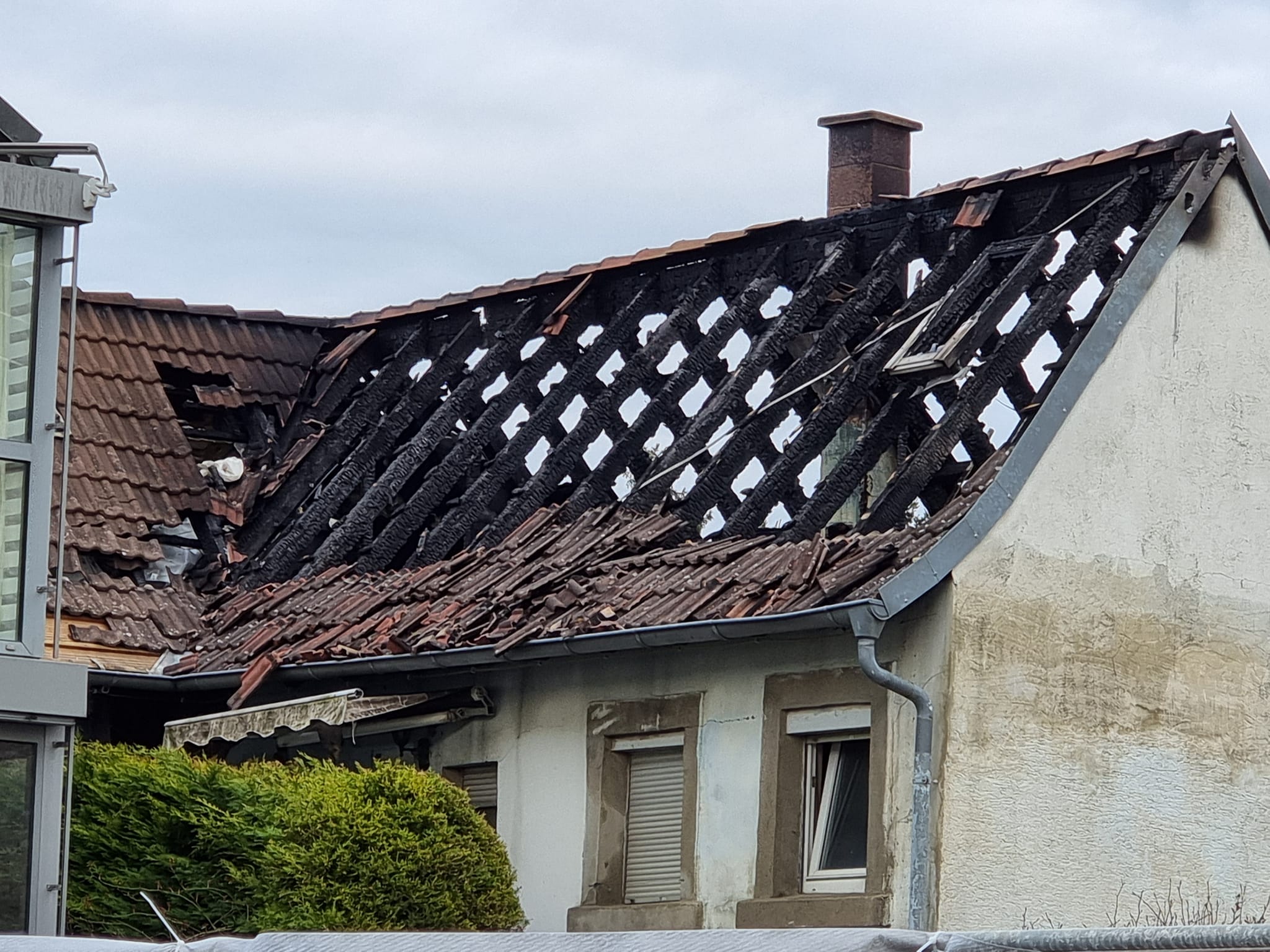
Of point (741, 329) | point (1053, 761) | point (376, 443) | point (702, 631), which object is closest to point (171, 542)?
point (376, 443)

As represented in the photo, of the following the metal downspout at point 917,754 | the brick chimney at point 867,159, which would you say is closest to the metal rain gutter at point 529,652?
the metal downspout at point 917,754

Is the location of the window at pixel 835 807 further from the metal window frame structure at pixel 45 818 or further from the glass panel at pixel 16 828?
the glass panel at pixel 16 828

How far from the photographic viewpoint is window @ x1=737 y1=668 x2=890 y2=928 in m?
12.9

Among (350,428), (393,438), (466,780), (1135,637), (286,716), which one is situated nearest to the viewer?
(1135,637)

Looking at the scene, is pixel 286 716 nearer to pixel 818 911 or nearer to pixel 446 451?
pixel 818 911

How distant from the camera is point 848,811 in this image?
13258 mm

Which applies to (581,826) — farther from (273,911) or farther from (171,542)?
(171,542)

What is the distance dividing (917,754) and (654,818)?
2.30m

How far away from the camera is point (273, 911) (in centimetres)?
1248

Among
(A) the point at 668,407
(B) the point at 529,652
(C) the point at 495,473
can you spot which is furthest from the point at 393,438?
(B) the point at 529,652

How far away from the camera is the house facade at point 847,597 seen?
1285 cm

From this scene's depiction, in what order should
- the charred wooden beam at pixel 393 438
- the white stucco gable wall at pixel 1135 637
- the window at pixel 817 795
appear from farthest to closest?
the charred wooden beam at pixel 393 438 < the window at pixel 817 795 < the white stucco gable wall at pixel 1135 637

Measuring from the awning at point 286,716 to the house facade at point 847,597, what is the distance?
29 millimetres

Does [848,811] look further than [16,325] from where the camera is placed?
Yes
